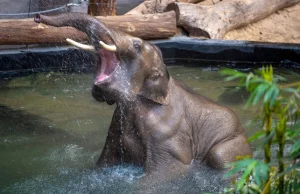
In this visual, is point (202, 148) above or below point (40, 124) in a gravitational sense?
above

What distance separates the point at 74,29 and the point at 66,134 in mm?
2248

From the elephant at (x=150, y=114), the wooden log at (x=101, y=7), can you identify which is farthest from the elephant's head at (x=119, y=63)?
the wooden log at (x=101, y=7)

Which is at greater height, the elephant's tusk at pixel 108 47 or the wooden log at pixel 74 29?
the elephant's tusk at pixel 108 47

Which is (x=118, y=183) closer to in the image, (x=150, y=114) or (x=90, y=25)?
(x=150, y=114)

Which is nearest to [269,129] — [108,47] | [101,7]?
[108,47]

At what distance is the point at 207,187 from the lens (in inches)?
246

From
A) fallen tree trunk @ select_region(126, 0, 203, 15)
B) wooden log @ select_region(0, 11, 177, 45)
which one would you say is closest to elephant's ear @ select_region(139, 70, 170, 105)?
wooden log @ select_region(0, 11, 177, 45)

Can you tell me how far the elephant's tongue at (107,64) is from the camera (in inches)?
232

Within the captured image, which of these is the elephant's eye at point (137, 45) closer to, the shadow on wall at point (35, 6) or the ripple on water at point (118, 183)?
the ripple on water at point (118, 183)

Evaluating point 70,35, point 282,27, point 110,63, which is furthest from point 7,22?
point 282,27

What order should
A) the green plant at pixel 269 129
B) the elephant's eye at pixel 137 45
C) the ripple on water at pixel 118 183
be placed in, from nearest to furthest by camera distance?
the green plant at pixel 269 129
the elephant's eye at pixel 137 45
the ripple on water at pixel 118 183

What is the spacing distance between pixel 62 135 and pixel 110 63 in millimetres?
2328

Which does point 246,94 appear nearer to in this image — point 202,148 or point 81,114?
point 81,114

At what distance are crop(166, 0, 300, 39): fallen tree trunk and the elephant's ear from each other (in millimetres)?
5162
